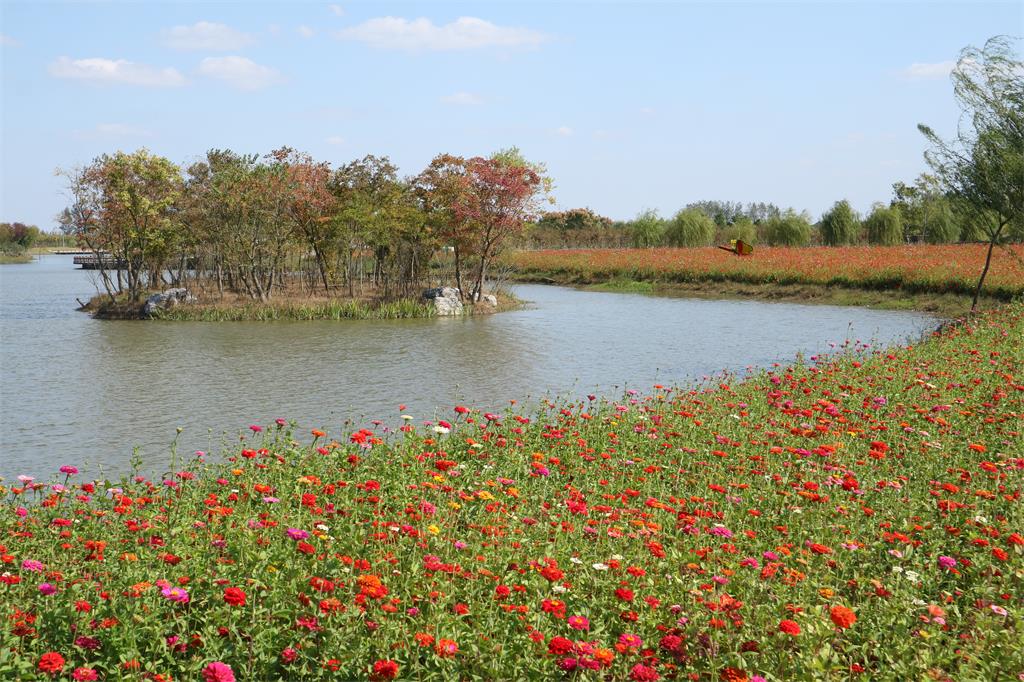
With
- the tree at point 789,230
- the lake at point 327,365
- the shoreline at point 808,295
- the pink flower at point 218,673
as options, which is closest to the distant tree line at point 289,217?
the lake at point 327,365

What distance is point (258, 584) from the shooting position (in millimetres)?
3688

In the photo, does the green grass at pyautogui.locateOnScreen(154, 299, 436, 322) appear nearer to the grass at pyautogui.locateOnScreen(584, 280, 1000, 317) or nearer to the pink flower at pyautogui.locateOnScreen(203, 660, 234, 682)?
the grass at pyautogui.locateOnScreen(584, 280, 1000, 317)

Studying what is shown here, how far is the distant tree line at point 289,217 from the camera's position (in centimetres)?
2731

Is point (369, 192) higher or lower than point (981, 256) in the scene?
higher

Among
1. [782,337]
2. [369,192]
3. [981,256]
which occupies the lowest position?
[782,337]

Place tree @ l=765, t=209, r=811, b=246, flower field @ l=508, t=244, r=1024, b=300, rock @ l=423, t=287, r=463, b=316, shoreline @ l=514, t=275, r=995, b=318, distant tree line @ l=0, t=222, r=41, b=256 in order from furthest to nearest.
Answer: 1. distant tree line @ l=0, t=222, r=41, b=256
2. tree @ l=765, t=209, r=811, b=246
3. flower field @ l=508, t=244, r=1024, b=300
4. shoreline @ l=514, t=275, r=995, b=318
5. rock @ l=423, t=287, r=463, b=316

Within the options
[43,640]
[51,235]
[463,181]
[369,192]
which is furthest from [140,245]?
[51,235]

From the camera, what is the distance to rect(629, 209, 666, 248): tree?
66.7 meters

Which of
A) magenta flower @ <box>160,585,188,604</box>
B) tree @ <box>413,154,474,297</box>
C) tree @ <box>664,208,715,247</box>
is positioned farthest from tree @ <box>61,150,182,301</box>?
tree @ <box>664,208,715,247</box>

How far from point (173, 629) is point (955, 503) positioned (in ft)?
15.2

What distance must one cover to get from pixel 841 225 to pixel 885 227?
2822 millimetres

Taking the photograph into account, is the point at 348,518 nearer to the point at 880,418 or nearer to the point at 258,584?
the point at 258,584

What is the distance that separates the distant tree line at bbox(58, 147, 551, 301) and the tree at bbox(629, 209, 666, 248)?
3733cm

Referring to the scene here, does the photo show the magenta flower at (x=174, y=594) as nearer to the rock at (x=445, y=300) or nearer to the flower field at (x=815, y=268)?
the rock at (x=445, y=300)
